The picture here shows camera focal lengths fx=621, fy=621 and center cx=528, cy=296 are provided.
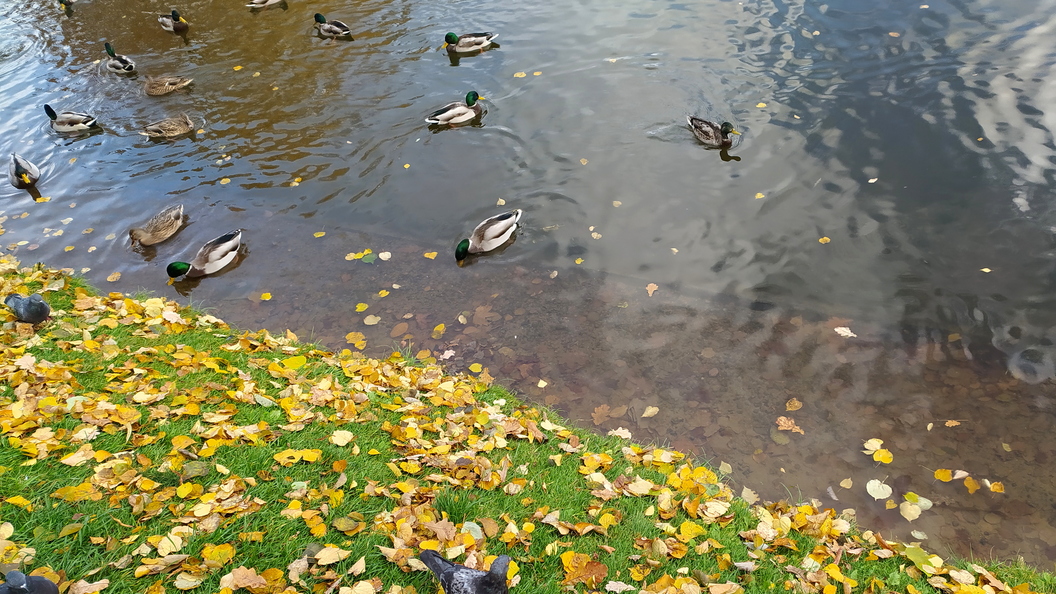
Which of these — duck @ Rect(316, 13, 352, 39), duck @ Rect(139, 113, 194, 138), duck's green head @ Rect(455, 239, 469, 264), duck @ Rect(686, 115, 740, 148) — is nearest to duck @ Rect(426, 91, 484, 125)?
duck's green head @ Rect(455, 239, 469, 264)

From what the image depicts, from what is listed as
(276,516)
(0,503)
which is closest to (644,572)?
(276,516)

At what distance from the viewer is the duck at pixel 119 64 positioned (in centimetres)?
1418

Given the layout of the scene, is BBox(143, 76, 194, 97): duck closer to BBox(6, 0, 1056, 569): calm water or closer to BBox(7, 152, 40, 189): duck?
BBox(6, 0, 1056, 569): calm water

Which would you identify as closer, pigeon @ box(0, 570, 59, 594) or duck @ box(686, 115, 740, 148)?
pigeon @ box(0, 570, 59, 594)

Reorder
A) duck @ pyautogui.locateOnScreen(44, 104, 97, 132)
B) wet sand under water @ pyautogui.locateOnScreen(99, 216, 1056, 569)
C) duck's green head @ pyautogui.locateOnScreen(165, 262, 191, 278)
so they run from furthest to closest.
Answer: duck @ pyautogui.locateOnScreen(44, 104, 97, 132)
duck's green head @ pyautogui.locateOnScreen(165, 262, 191, 278)
wet sand under water @ pyautogui.locateOnScreen(99, 216, 1056, 569)

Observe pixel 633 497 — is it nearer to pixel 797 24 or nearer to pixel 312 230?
pixel 312 230

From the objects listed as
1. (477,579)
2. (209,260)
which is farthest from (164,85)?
(477,579)

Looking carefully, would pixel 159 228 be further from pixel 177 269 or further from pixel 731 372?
pixel 731 372

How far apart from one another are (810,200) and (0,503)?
9.33 meters

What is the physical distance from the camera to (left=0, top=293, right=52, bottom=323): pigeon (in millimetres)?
6152

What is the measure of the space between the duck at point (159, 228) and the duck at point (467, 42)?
260 inches

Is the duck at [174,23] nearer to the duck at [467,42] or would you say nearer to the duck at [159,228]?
the duck at [467,42]

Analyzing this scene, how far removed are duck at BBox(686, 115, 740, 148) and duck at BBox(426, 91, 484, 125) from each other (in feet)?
13.0

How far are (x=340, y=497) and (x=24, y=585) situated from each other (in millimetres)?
1715
